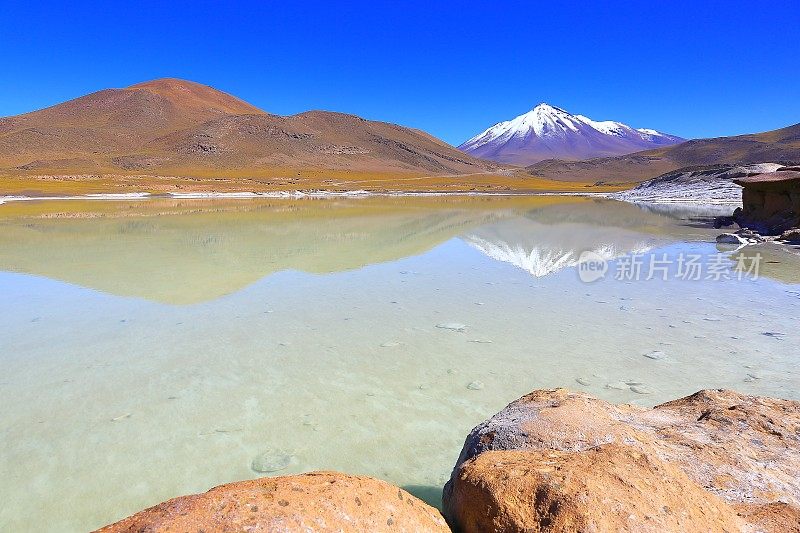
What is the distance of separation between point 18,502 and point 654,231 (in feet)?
61.7

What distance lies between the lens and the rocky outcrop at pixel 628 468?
1.81m

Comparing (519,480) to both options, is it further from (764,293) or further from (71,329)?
(764,293)

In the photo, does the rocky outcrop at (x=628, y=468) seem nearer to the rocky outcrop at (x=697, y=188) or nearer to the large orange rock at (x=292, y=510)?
the large orange rock at (x=292, y=510)

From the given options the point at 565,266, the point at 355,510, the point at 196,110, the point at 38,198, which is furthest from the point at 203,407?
the point at 196,110

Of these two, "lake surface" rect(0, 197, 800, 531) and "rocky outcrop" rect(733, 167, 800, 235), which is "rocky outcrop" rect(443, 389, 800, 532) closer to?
"lake surface" rect(0, 197, 800, 531)

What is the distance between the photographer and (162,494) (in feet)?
10.0

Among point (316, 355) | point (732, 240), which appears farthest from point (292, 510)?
point (732, 240)

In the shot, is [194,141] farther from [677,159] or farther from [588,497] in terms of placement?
[588,497]

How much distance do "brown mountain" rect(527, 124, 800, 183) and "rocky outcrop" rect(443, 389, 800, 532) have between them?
329 feet

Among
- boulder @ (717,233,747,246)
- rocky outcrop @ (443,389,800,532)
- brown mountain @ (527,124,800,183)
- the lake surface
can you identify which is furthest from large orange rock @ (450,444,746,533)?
brown mountain @ (527,124,800,183)

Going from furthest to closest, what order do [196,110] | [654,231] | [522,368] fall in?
[196,110] < [654,231] < [522,368]

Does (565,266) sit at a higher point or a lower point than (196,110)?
lower

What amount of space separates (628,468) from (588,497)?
27 centimetres

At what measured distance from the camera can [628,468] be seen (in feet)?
6.43
